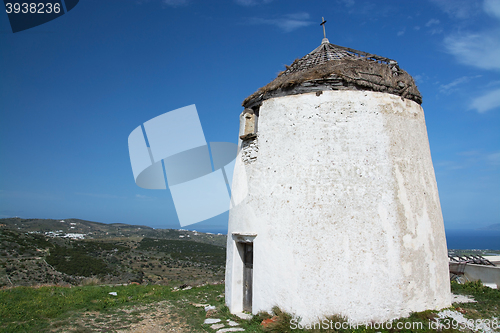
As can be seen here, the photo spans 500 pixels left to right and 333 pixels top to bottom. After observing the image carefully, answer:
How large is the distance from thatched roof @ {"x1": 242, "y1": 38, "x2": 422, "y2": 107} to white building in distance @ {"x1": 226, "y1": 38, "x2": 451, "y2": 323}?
0.10ft

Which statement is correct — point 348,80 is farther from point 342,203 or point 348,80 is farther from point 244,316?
point 244,316

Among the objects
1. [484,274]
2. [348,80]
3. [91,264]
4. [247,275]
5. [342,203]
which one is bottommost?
[91,264]

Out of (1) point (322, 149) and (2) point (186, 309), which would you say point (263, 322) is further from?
(1) point (322, 149)

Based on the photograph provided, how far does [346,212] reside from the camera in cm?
709

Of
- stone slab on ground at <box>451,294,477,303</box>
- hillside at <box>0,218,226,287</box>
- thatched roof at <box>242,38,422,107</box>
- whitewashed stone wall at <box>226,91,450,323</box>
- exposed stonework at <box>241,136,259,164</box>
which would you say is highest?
thatched roof at <box>242,38,422,107</box>

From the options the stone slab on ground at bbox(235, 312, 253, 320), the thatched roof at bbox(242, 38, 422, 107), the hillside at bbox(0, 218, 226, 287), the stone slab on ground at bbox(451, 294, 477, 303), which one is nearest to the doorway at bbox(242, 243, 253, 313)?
the stone slab on ground at bbox(235, 312, 253, 320)

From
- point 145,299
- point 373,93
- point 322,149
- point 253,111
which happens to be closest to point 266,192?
point 322,149

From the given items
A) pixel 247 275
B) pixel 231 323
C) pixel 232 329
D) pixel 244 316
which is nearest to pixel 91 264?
pixel 247 275

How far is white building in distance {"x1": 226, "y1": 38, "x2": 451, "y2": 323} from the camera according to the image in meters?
6.91

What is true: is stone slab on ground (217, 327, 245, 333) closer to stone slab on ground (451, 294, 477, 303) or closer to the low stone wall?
stone slab on ground (451, 294, 477, 303)

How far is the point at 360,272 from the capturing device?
6.86 metres

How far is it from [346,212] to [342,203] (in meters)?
0.23

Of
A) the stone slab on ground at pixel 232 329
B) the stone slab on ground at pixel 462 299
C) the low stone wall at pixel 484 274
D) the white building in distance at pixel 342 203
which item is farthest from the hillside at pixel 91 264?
the low stone wall at pixel 484 274

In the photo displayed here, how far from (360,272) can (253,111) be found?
17.3ft
